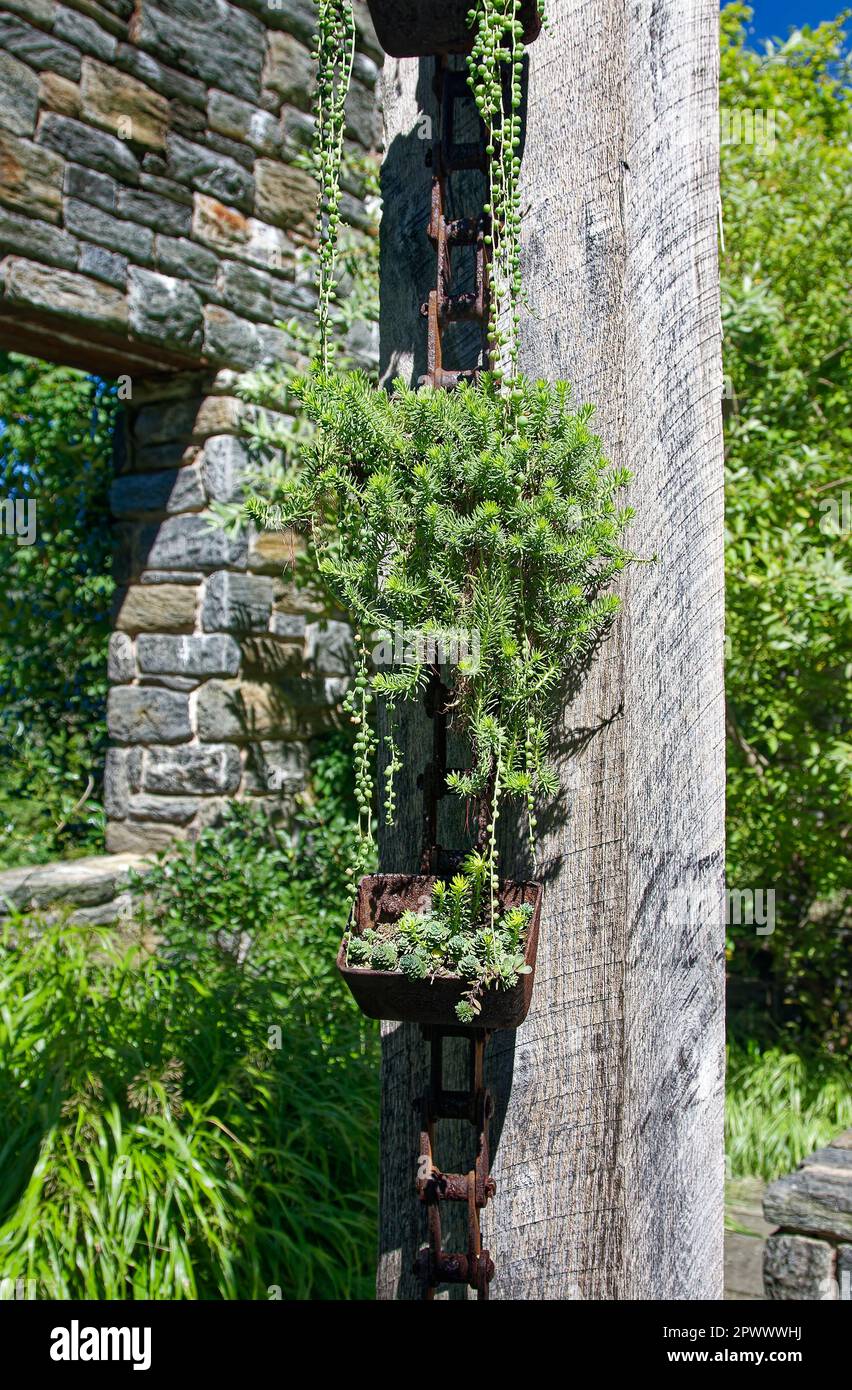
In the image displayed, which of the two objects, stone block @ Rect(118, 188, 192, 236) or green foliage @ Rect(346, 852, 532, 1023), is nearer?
green foliage @ Rect(346, 852, 532, 1023)

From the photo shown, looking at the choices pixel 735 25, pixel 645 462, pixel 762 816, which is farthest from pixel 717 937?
pixel 735 25

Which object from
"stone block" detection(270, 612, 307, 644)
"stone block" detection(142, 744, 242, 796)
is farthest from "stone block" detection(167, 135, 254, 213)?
"stone block" detection(142, 744, 242, 796)

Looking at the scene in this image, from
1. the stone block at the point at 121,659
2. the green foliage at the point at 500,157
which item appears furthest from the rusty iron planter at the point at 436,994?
the stone block at the point at 121,659

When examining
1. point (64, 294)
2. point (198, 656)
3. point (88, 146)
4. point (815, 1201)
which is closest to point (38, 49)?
point (88, 146)

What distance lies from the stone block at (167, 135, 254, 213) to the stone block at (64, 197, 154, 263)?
12.8 inches

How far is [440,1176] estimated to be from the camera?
1340 millimetres

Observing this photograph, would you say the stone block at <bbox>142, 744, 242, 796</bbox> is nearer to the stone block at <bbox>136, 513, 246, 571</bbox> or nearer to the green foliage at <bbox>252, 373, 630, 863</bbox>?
the stone block at <bbox>136, 513, 246, 571</bbox>

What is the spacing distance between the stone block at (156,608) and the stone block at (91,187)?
1.39 metres

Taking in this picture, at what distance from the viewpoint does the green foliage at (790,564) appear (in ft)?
12.2

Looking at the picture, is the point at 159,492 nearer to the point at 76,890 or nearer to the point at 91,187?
the point at 91,187

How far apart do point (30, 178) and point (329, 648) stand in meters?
2.07

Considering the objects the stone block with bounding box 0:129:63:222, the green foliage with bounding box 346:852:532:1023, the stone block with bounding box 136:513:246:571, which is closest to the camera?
the green foliage with bounding box 346:852:532:1023

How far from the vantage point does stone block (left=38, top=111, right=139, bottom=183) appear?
3.98 meters
